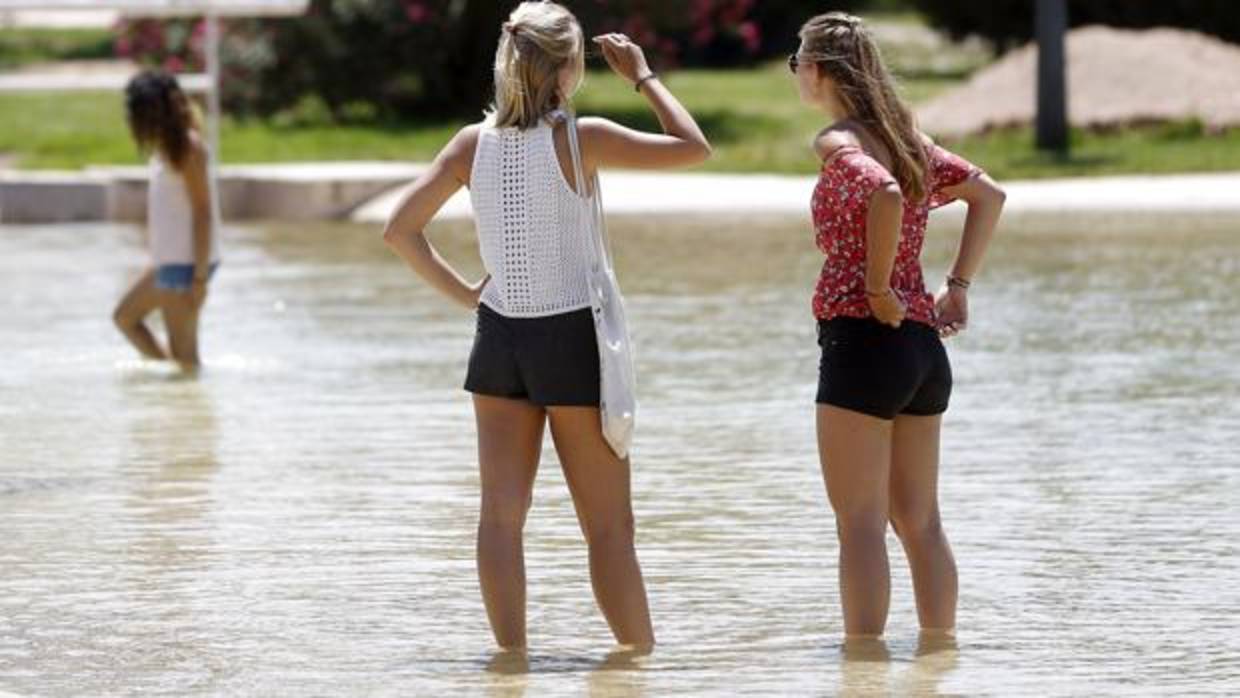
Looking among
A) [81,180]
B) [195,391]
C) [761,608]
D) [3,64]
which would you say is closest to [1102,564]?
[761,608]

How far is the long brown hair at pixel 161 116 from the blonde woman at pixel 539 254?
21.7ft

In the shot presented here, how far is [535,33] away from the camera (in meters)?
6.93

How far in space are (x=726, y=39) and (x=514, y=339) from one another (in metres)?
37.8

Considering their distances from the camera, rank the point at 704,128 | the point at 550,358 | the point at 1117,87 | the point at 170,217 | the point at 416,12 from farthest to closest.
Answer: the point at 416,12 < the point at 704,128 < the point at 1117,87 < the point at 170,217 < the point at 550,358

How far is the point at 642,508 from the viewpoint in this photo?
32.7ft

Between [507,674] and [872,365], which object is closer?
[872,365]

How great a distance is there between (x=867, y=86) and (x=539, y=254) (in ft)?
2.78

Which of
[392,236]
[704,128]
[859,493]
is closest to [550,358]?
[392,236]

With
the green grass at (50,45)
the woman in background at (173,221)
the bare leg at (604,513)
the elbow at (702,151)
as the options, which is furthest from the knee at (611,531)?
the green grass at (50,45)

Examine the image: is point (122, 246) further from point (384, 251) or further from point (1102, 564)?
point (1102, 564)

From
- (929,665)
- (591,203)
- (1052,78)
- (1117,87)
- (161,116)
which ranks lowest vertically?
(1117,87)

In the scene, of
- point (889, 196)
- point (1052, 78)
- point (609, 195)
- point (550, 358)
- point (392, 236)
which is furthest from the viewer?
point (1052, 78)

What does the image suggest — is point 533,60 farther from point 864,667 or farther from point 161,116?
point 161,116

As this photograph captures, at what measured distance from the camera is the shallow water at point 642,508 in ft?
24.1
